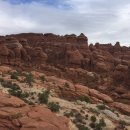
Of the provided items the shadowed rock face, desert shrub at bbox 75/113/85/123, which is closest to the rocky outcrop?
desert shrub at bbox 75/113/85/123

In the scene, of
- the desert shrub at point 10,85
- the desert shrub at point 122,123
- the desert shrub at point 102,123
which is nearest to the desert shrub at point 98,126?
the desert shrub at point 102,123

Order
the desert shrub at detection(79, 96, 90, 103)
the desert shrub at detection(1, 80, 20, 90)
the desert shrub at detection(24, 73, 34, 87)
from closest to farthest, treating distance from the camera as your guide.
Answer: the desert shrub at detection(1, 80, 20, 90) < the desert shrub at detection(24, 73, 34, 87) < the desert shrub at detection(79, 96, 90, 103)

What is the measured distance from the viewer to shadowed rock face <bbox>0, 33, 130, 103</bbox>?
57.3 m

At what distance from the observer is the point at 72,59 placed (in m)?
72.5

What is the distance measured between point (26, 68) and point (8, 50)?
963 centimetres

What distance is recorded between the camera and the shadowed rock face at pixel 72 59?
188 ft

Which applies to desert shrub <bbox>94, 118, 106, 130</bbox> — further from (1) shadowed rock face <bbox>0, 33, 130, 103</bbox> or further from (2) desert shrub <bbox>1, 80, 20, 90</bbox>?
(1) shadowed rock face <bbox>0, 33, 130, 103</bbox>

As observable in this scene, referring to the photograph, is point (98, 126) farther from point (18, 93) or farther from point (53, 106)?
point (18, 93)

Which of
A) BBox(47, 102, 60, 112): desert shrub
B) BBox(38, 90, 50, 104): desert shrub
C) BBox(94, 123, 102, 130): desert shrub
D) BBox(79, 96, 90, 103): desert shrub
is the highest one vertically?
BBox(38, 90, 50, 104): desert shrub

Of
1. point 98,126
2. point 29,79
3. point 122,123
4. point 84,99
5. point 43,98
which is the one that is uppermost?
point 29,79

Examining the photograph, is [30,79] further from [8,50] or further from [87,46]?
[87,46]

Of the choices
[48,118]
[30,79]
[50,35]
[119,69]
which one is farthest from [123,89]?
[50,35]

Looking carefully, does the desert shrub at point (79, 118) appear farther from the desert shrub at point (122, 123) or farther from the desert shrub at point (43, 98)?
the desert shrub at point (122, 123)

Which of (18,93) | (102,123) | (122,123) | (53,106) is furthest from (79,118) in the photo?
(122,123)
